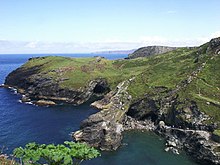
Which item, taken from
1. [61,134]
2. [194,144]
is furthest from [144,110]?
[61,134]

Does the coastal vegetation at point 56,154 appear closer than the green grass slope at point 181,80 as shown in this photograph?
Yes

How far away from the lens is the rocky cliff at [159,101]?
339 ft

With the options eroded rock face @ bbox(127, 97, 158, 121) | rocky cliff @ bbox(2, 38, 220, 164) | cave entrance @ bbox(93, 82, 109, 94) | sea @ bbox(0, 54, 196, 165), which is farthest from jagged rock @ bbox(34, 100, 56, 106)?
eroded rock face @ bbox(127, 97, 158, 121)

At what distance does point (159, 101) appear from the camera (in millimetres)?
133625

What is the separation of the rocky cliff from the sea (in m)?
4.51

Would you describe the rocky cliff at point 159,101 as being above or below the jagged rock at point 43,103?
above

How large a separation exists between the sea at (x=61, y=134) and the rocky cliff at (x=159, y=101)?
451 cm

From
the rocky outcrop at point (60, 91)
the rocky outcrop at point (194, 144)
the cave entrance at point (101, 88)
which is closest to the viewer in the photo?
the rocky outcrop at point (194, 144)

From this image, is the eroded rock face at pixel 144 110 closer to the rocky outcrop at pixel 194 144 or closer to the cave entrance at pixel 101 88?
the rocky outcrop at pixel 194 144

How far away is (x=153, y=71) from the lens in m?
173

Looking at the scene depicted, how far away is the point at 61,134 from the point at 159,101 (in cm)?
4573

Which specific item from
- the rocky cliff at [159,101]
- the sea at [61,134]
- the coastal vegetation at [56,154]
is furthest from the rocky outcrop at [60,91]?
the coastal vegetation at [56,154]

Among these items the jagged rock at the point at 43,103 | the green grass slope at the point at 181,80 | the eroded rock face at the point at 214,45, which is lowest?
the jagged rock at the point at 43,103

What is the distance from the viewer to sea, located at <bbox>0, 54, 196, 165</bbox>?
3669 inches
